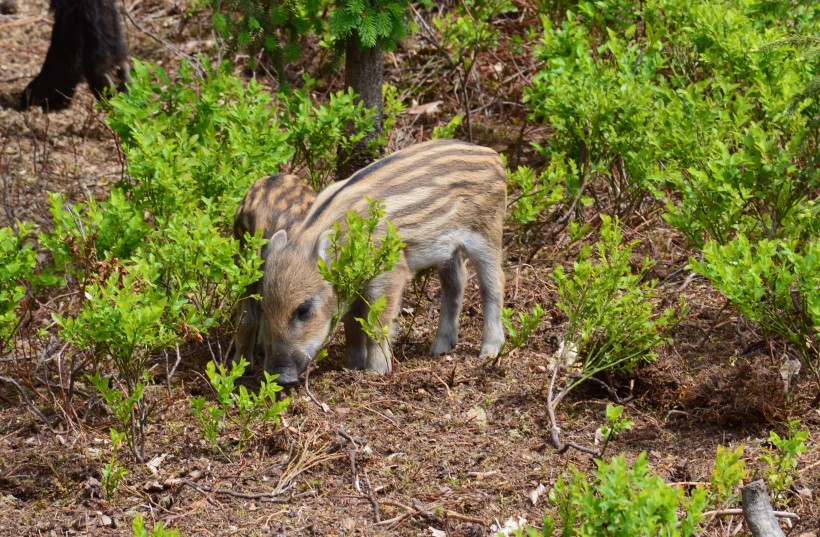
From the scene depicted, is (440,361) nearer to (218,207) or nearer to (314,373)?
(314,373)

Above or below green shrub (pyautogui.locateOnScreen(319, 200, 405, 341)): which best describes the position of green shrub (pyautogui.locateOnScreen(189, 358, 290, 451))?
below

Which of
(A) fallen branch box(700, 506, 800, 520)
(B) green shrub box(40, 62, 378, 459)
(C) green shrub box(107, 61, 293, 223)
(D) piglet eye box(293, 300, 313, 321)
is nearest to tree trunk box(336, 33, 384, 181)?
(B) green shrub box(40, 62, 378, 459)

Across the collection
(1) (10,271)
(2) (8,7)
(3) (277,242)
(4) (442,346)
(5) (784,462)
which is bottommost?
(4) (442,346)

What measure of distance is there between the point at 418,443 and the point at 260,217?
161cm

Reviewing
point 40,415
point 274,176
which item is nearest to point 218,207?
point 274,176

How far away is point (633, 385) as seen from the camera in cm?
532

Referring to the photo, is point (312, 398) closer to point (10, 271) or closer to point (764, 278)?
point (10, 271)

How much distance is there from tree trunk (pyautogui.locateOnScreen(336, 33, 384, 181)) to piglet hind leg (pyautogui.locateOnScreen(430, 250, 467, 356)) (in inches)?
47.8

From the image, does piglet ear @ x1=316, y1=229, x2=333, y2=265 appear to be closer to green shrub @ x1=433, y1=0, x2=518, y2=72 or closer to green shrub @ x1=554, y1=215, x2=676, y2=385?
green shrub @ x1=554, y1=215, x2=676, y2=385

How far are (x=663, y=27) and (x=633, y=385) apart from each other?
286 cm

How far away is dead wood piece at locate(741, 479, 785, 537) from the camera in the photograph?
369 centimetres

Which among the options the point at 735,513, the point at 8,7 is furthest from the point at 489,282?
the point at 8,7

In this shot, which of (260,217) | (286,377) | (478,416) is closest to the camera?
(478,416)

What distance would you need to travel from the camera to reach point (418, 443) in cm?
498
